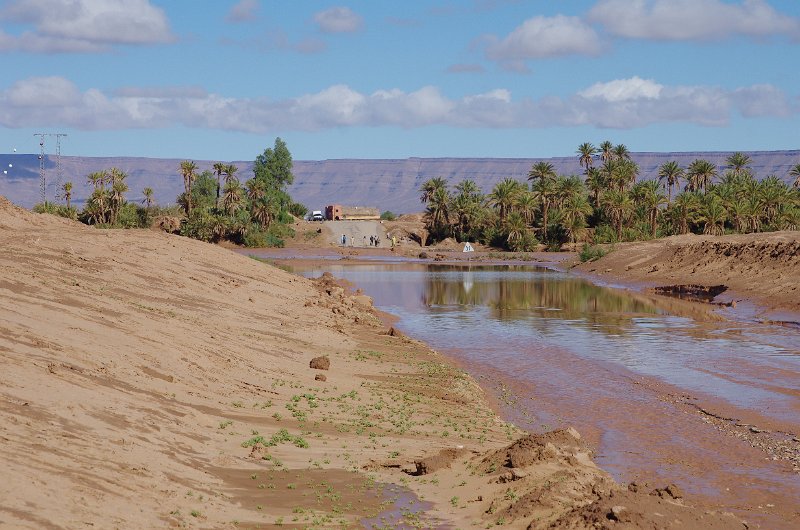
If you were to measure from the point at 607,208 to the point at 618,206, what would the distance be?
3183 millimetres

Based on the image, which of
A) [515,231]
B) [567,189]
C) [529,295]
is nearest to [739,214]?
[567,189]

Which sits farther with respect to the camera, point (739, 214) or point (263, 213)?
point (263, 213)

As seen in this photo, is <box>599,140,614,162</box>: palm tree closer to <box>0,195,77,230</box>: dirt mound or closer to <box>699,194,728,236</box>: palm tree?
<box>699,194,728,236</box>: palm tree

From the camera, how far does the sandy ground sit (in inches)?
520

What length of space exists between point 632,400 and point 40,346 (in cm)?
1548

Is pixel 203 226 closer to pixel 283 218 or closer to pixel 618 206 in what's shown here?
pixel 283 218

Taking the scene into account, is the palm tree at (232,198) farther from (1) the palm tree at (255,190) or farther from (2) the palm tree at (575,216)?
(2) the palm tree at (575,216)

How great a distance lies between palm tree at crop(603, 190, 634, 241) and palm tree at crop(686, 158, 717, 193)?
2024cm

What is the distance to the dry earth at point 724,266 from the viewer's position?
5612 cm

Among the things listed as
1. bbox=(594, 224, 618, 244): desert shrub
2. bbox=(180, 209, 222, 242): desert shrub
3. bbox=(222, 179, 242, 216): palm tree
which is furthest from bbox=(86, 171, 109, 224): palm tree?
bbox=(594, 224, 618, 244): desert shrub

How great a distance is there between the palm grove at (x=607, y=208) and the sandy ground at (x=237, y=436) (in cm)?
8212

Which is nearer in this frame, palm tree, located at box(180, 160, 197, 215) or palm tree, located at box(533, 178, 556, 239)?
palm tree, located at box(533, 178, 556, 239)

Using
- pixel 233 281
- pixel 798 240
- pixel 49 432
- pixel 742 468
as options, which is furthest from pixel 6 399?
pixel 798 240

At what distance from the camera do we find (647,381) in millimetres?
30125
